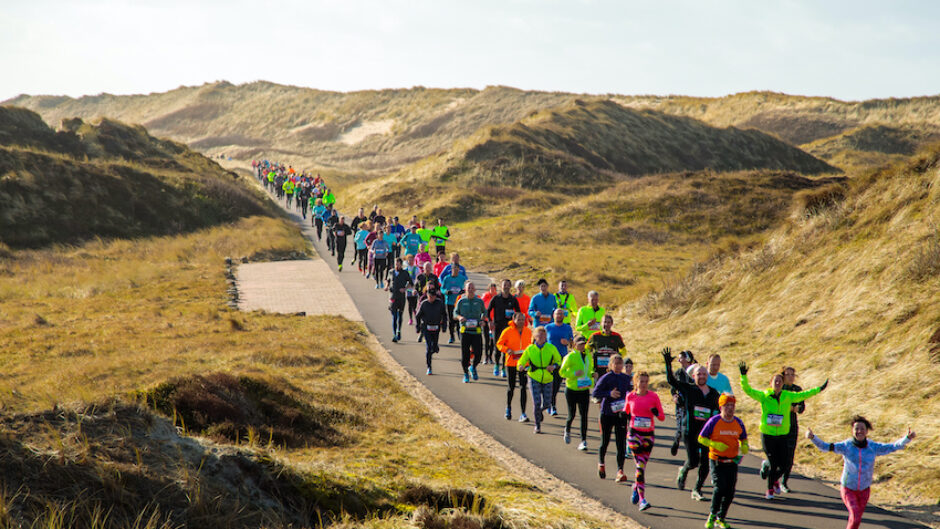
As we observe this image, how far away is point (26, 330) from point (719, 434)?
17447mm

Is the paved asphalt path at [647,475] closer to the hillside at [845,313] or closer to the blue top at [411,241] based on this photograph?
the hillside at [845,313]

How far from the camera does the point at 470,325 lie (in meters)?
14.6

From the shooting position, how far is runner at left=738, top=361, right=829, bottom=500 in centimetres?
930

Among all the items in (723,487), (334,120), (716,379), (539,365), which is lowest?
(723,487)

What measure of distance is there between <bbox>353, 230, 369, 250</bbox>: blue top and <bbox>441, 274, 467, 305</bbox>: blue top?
8.91 m

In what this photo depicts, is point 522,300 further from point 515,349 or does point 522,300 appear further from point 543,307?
point 515,349

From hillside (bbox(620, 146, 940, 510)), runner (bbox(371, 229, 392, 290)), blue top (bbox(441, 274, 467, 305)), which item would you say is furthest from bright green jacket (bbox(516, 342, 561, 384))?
runner (bbox(371, 229, 392, 290))

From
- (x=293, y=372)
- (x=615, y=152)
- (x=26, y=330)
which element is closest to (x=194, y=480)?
(x=293, y=372)

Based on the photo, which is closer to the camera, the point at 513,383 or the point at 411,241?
the point at 513,383

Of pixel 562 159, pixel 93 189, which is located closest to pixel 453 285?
pixel 93 189

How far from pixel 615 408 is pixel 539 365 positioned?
7.20ft

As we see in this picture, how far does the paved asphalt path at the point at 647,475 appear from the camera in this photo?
28.3ft

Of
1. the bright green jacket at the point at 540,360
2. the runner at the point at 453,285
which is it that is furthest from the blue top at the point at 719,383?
the runner at the point at 453,285

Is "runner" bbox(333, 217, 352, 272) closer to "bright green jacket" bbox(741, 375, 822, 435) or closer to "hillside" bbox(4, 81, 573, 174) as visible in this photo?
"bright green jacket" bbox(741, 375, 822, 435)
